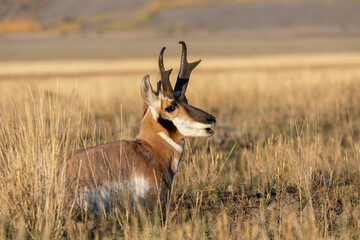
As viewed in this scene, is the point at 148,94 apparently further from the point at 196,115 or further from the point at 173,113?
the point at 196,115

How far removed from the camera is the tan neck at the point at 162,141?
668 centimetres

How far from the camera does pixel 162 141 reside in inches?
264

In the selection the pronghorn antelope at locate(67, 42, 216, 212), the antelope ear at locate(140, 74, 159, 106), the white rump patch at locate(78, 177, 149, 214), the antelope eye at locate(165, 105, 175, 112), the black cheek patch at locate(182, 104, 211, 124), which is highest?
the antelope ear at locate(140, 74, 159, 106)

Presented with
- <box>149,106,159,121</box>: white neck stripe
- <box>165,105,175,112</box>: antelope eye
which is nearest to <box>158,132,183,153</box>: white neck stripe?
<box>149,106,159,121</box>: white neck stripe

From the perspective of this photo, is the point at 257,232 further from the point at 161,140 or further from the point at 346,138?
the point at 346,138

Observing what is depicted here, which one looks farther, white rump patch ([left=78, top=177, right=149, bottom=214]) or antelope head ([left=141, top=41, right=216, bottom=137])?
antelope head ([left=141, top=41, right=216, bottom=137])

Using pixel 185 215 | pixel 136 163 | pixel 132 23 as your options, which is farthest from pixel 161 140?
pixel 132 23

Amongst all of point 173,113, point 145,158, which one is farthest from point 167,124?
point 145,158

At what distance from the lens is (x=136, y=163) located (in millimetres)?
6414

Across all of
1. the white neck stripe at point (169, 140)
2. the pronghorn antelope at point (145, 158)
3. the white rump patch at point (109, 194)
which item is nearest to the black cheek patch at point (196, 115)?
the pronghorn antelope at point (145, 158)

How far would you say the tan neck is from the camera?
668 cm

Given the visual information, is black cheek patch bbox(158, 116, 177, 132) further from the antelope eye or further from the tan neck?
the antelope eye

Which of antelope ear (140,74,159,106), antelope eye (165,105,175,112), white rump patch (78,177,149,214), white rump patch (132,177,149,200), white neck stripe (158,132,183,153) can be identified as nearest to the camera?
white rump patch (78,177,149,214)

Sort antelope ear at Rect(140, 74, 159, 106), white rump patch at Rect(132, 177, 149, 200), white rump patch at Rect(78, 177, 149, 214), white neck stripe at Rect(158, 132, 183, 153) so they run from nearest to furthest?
white rump patch at Rect(78, 177, 149, 214), white rump patch at Rect(132, 177, 149, 200), antelope ear at Rect(140, 74, 159, 106), white neck stripe at Rect(158, 132, 183, 153)
